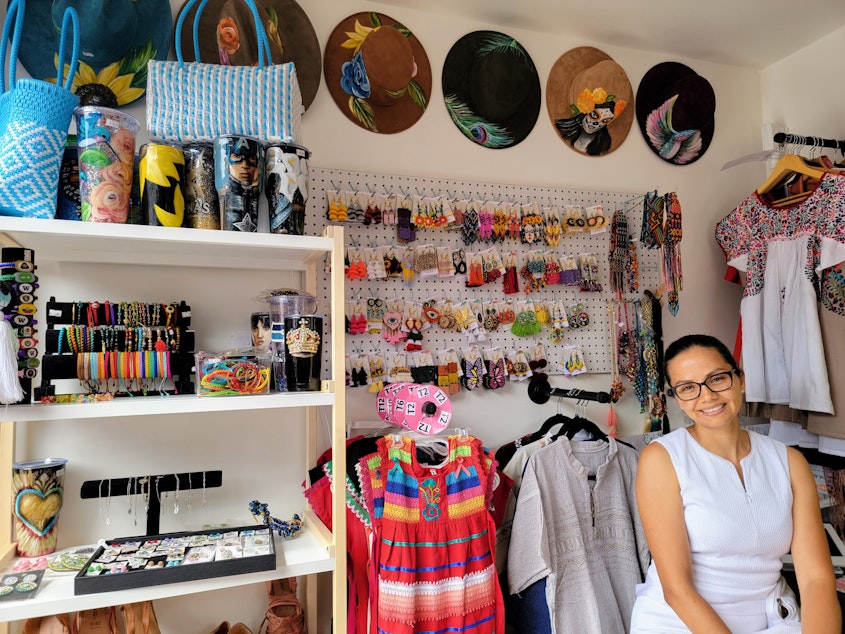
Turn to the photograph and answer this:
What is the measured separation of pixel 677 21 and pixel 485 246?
4.07 feet

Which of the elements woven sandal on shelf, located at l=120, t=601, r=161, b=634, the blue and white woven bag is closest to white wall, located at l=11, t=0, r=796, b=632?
woven sandal on shelf, located at l=120, t=601, r=161, b=634

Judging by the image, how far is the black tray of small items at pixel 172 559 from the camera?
4.39 ft

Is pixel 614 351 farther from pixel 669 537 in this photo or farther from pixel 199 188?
pixel 199 188

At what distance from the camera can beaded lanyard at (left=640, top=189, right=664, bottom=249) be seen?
235 centimetres

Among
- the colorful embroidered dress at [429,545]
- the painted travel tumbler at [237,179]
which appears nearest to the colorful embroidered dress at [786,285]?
the colorful embroidered dress at [429,545]

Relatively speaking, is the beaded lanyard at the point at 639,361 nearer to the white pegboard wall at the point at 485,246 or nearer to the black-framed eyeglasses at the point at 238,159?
the white pegboard wall at the point at 485,246

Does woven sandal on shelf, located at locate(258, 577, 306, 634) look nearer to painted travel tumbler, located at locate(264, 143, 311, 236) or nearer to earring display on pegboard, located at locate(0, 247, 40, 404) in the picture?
earring display on pegboard, located at locate(0, 247, 40, 404)

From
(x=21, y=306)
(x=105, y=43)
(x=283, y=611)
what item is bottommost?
(x=283, y=611)

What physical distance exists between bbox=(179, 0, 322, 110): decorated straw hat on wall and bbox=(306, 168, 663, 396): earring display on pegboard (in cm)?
36

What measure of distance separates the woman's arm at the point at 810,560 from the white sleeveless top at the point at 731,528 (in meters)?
0.03

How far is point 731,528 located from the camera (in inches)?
61.2

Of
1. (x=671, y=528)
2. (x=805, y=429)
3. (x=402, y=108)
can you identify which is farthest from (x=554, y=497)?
(x=402, y=108)

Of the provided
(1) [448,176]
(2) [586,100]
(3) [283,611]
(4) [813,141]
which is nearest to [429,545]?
(3) [283,611]

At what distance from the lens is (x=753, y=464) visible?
164 cm
